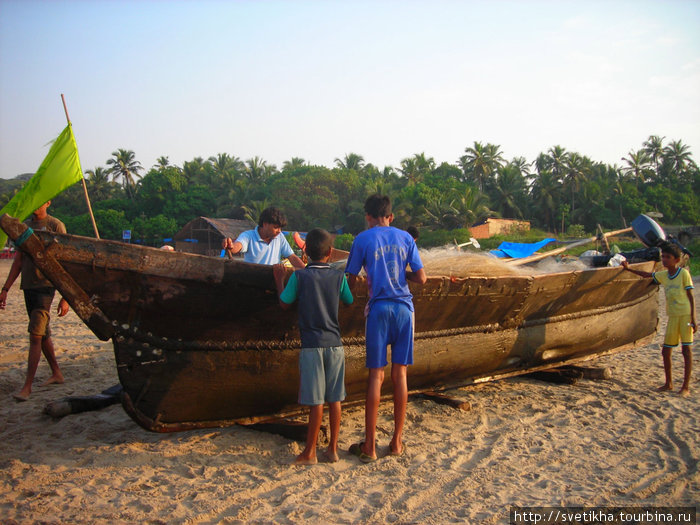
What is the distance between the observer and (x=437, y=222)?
113 ft

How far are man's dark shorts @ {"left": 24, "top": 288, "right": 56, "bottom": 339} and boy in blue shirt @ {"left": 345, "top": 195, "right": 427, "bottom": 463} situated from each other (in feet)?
9.06

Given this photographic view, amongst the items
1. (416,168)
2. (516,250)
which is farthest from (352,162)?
(516,250)

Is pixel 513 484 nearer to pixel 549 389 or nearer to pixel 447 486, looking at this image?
pixel 447 486

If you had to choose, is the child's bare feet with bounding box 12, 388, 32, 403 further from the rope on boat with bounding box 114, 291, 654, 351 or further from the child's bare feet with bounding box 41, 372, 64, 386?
the rope on boat with bounding box 114, 291, 654, 351

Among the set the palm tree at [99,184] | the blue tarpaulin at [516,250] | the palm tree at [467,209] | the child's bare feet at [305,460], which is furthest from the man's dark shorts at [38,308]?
the palm tree at [99,184]

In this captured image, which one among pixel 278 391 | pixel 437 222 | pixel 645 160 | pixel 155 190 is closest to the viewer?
pixel 278 391

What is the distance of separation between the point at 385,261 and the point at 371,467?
3.95 ft

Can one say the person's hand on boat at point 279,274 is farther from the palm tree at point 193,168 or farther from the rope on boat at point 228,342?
the palm tree at point 193,168

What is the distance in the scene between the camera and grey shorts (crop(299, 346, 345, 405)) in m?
2.84

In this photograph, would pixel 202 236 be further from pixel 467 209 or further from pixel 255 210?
pixel 467 209

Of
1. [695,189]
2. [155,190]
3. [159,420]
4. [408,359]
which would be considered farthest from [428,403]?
[155,190]

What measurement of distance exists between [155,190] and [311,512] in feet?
157

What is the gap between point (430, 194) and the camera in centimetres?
3647

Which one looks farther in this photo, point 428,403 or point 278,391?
point 428,403
